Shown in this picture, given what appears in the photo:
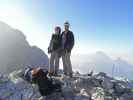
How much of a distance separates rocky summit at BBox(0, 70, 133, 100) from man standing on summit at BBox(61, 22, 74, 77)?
118 centimetres

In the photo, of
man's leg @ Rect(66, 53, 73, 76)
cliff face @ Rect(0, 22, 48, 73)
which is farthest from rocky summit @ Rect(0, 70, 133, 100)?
cliff face @ Rect(0, 22, 48, 73)

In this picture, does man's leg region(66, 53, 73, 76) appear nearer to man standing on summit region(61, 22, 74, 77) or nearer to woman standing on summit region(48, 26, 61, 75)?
man standing on summit region(61, 22, 74, 77)

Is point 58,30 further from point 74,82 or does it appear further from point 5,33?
point 5,33

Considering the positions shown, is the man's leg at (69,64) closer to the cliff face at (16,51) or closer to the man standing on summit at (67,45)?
the man standing on summit at (67,45)

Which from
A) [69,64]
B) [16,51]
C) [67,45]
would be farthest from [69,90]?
[16,51]

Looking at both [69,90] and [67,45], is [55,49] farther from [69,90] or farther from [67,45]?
[69,90]

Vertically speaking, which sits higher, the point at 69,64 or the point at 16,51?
the point at 16,51

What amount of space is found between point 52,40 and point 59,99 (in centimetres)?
487

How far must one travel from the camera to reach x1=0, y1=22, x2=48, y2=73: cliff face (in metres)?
130

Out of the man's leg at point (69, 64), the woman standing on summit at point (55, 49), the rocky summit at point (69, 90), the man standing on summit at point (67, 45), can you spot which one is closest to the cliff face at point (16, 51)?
the woman standing on summit at point (55, 49)

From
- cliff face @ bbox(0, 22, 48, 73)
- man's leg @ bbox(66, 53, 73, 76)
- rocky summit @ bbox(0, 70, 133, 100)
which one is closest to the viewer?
rocky summit @ bbox(0, 70, 133, 100)

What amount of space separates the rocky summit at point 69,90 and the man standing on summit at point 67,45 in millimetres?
1184

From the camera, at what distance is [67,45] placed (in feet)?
57.9

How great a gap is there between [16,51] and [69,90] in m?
128
